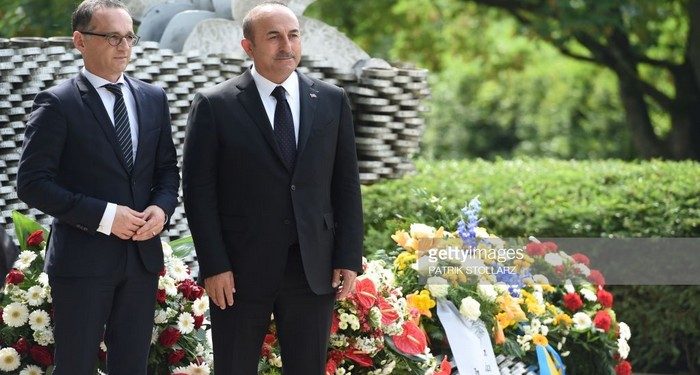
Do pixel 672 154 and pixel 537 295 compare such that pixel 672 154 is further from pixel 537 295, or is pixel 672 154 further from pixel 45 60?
pixel 45 60

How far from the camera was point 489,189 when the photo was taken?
302 inches

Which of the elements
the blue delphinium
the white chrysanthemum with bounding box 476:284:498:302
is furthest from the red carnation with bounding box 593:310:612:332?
the blue delphinium

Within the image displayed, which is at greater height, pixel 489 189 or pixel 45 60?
→ pixel 45 60

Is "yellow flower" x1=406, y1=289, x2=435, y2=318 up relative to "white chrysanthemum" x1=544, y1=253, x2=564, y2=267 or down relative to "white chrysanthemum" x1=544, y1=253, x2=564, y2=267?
down

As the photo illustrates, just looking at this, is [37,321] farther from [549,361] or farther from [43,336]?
[549,361]

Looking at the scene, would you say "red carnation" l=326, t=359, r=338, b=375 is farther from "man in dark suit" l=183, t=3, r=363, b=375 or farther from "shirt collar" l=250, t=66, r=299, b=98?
"shirt collar" l=250, t=66, r=299, b=98

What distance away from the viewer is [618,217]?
7289 mm

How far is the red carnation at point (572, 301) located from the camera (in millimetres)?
5750

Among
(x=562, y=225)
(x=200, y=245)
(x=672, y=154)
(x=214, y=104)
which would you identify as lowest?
(x=672, y=154)

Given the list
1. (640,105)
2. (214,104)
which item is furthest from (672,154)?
(214,104)

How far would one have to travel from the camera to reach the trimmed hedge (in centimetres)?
712

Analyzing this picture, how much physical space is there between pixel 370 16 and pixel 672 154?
3.67 m

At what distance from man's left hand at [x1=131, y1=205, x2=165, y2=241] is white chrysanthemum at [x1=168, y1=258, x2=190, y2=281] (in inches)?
34.3

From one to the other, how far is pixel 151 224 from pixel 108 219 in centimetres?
14
